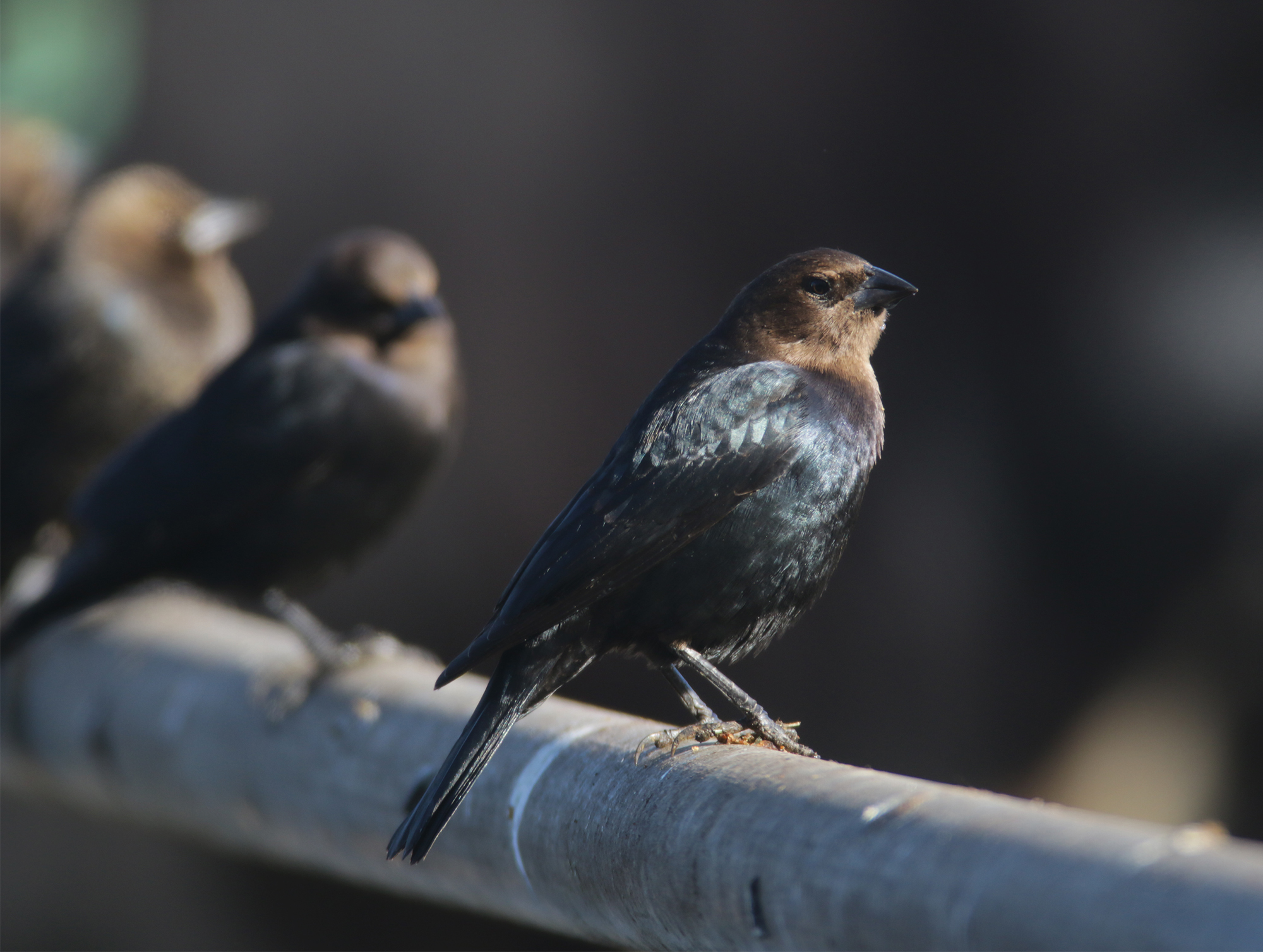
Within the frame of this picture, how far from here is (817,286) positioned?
7.41 feet

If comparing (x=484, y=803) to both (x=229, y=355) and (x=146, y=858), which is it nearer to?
(x=229, y=355)

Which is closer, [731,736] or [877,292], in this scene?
[731,736]

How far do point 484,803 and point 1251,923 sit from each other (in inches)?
49.3

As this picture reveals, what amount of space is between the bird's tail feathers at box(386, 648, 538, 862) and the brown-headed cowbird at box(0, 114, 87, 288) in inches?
205

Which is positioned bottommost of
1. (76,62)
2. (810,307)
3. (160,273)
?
(160,273)

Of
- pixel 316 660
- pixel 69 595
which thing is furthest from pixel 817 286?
pixel 69 595

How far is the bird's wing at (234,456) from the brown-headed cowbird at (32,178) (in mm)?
3139

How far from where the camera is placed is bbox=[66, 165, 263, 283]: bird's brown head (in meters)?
4.79

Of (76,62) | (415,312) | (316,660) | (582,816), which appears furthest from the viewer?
(76,62)

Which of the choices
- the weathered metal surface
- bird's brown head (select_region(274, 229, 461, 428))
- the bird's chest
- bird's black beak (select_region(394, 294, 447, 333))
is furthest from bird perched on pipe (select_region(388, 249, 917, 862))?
bird's brown head (select_region(274, 229, 461, 428))

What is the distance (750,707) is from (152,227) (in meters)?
3.42

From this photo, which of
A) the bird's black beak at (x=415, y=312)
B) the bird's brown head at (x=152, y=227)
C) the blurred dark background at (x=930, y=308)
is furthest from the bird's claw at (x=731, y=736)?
the bird's brown head at (x=152, y=227)

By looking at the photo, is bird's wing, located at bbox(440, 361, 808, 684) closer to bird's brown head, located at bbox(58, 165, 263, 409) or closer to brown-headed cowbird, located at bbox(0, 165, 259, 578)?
brown-headed cowbird, located at bbox(0, 165, 259, 578)

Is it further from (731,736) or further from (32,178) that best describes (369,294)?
(32,178)
